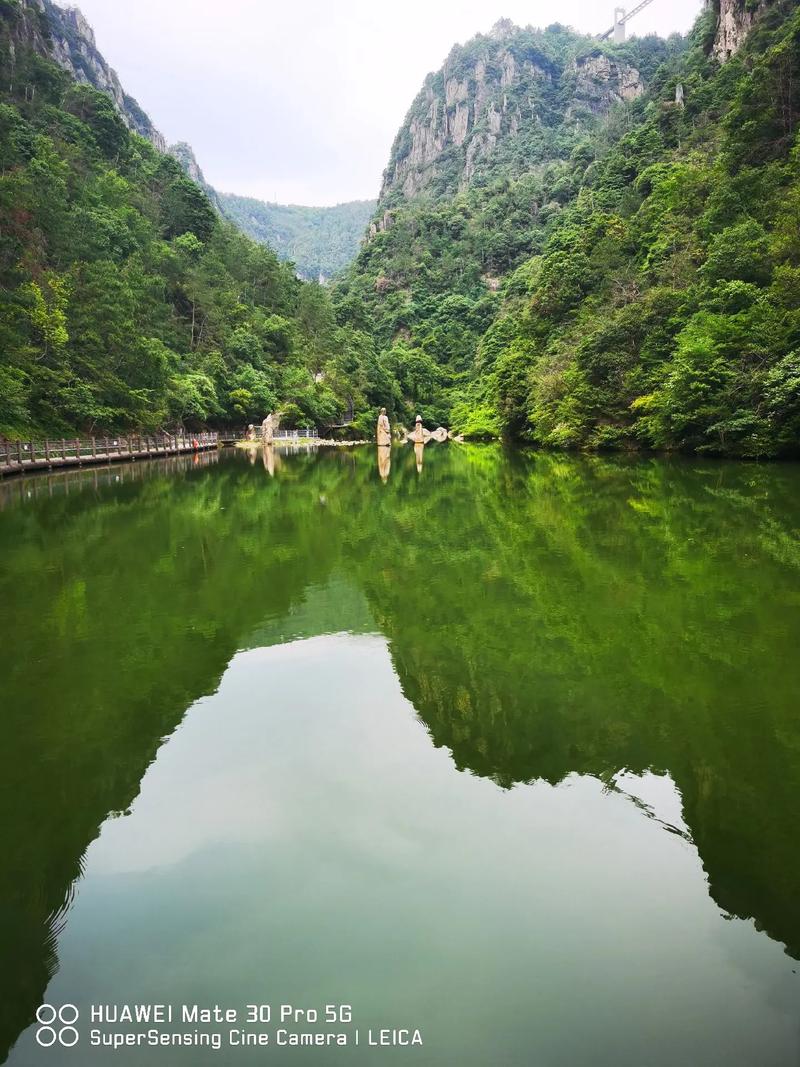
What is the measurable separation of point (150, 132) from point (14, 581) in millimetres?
132421

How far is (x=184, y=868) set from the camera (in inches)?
137

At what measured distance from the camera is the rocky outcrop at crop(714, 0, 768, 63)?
2104 inches

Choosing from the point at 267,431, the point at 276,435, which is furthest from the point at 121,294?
the point at 276,435

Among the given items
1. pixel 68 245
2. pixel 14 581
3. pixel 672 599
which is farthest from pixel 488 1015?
pixel 68 245

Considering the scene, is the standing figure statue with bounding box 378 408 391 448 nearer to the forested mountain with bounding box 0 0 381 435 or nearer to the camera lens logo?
the forested mountain with bounding box 0 0 381 435

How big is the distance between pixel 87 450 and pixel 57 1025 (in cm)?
3209

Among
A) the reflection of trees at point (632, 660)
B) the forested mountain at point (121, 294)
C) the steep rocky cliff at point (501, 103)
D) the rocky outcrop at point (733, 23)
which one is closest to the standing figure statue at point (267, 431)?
the forested mountain at point (121, 294)

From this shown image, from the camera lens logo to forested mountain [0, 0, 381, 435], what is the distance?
25.5m

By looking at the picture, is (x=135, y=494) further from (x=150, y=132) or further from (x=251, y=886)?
(x=150, y=132)

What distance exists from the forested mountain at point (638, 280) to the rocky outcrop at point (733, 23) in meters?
0.18

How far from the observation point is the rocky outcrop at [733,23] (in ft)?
175

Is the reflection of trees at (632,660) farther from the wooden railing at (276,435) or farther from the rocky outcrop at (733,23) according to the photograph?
the rocky outcrop at (733,23)

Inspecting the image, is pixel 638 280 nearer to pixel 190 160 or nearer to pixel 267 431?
pixel 267 431

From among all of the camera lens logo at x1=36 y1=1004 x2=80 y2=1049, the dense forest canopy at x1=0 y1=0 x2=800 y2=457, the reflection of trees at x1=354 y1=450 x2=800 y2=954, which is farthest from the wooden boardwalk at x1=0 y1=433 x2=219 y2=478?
the camera lens logo at x1=36 y1=1004 x2=80 y2=1049
